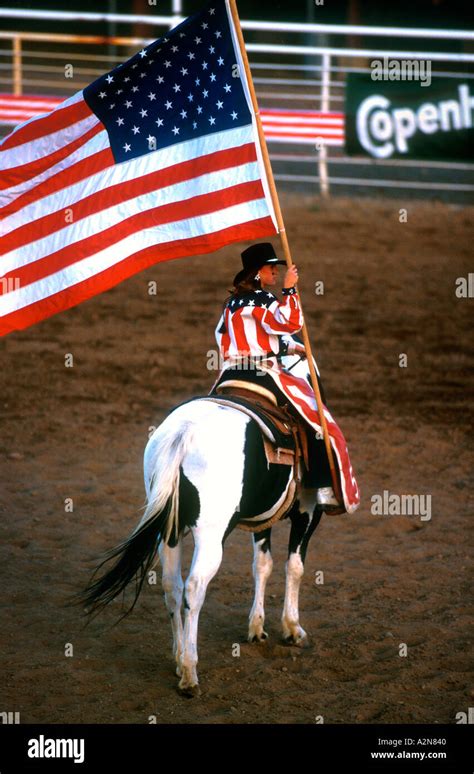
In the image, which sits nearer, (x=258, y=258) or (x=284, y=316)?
(x=284, y=316)

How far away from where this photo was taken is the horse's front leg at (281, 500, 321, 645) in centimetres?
568

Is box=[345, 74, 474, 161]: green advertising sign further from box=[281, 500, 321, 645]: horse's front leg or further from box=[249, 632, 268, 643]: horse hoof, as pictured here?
box=[249, 632, 268, 643]: horse hoof

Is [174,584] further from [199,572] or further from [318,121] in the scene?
[318,121]

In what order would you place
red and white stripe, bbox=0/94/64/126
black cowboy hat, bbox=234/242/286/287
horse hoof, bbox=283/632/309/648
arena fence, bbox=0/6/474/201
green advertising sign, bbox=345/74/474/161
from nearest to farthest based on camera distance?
black cowboy hat, bbox=234/242/286/287 < horse hoof, bbox=283/632/309/648 < green advertising sign, bbox=345/74/474/161 < arena fence, bbox=0/6/474/201 < red and white stripe, bbox=0/94/64/126

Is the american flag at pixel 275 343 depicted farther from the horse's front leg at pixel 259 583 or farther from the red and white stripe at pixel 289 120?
the red and white stripe at pixel 289 120

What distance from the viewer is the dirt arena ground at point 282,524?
17.0 ft

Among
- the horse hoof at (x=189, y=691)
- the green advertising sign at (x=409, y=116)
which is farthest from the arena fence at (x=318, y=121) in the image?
the horse hoof at (x=189, y=691)

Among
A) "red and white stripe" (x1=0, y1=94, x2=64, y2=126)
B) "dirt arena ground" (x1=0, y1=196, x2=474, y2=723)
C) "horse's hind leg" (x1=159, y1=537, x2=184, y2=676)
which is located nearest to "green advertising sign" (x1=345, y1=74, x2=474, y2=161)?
"dirt arena ground" (x1=0, y1=196, x2=474, y2=723)

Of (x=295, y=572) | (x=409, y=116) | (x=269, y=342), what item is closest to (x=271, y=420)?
(x=269, y=342)

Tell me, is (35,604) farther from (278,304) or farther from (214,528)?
(278,304)

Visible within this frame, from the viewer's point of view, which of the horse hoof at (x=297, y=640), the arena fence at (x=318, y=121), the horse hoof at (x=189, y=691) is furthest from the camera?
the arena fence at (x=318, y=121)

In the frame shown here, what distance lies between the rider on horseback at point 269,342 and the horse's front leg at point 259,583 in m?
0.40

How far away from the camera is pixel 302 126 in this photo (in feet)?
52.7

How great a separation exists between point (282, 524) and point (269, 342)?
2.35 m
